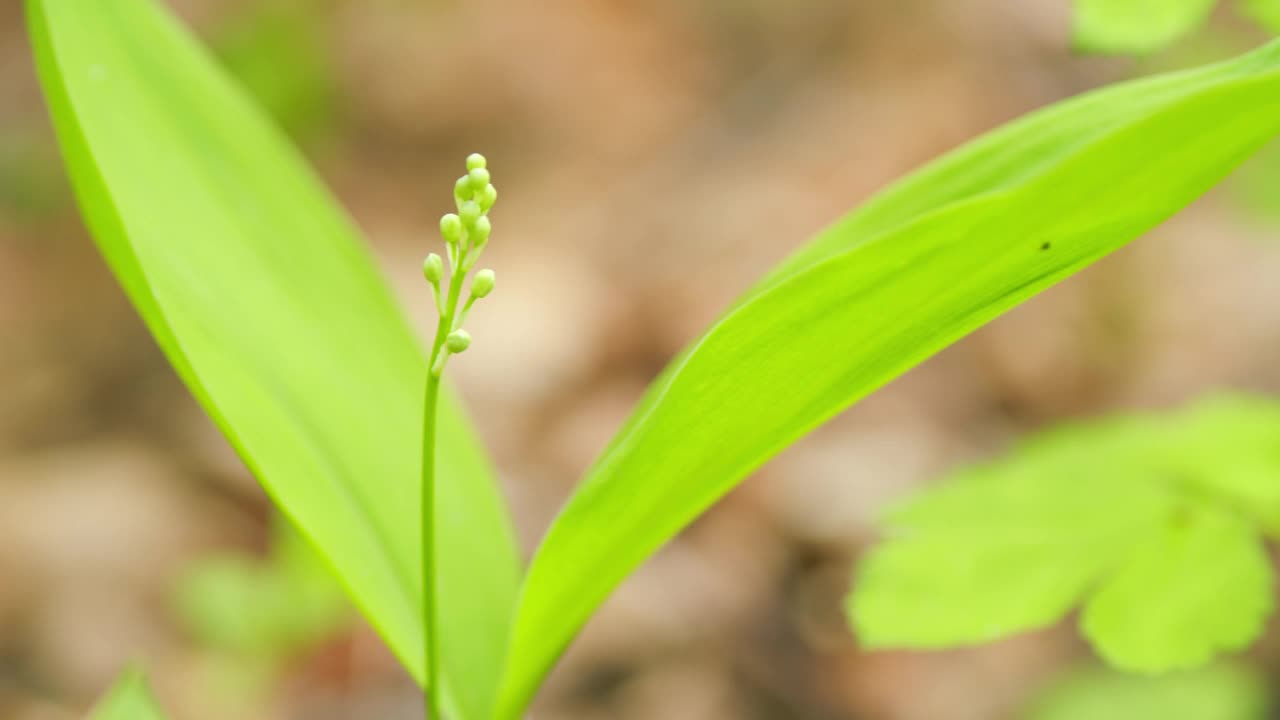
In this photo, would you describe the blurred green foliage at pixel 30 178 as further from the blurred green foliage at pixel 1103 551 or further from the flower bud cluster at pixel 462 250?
the flower bud cluster at pixel 462 250

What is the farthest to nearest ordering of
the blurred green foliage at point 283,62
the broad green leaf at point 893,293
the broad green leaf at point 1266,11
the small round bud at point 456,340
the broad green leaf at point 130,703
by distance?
the blurred green foliage at point 283,62 < the broad green leaf at point 1266,11 < the broad green leaf at point 130,703 < the small round bud at point 456,340 < the broad green leaf at point 893,293

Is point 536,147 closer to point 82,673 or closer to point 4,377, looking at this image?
point 4,377

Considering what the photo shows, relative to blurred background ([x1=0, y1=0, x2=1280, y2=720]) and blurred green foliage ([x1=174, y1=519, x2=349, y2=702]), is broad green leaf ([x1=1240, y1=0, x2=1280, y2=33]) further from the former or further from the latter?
blurred green foliage ([x1=174, y1=519, x2=349, y2=702])

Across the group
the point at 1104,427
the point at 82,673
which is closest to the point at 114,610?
the point at 82,673

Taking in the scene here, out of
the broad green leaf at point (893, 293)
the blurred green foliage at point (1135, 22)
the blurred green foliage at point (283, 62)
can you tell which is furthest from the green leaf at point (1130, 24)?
the blurred green foliage at point (283, 62)

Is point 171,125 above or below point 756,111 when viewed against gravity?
above

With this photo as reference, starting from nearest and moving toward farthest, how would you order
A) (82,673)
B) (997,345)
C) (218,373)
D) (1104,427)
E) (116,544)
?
(218,373) → (1104,427) → (82,673) → (116,544) → (997,345)
